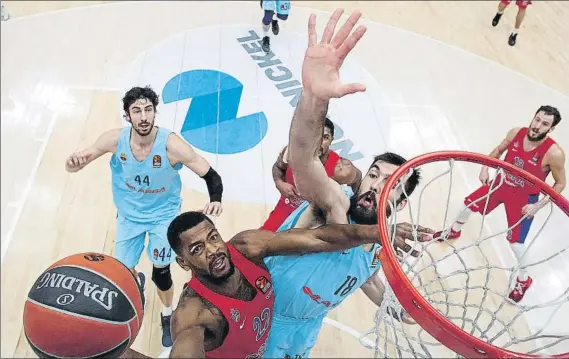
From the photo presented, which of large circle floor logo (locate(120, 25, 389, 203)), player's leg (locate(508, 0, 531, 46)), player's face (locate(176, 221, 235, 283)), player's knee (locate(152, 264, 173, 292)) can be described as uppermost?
player's leg (locate(508, 0, 531, 46))

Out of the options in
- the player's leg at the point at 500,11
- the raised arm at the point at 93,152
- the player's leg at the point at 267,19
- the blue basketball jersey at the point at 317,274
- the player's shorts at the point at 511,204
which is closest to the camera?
the blue basketball jersey at the point at 317,274

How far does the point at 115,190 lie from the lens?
2711 millimetres

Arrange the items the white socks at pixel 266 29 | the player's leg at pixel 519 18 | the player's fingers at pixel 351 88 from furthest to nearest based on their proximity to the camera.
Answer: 1. the player's leg at pixel 519 18
2. the white socks at pixel 266 29
3. the player's fingers at pixel 351 88

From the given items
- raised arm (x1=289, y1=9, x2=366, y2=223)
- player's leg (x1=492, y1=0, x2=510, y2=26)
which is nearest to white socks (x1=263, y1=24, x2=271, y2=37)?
player's leg (x1=492, y1=0, x2=510, y2=26)

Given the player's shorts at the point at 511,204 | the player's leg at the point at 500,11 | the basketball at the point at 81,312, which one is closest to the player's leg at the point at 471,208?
the player's shorts at the point at 511,204

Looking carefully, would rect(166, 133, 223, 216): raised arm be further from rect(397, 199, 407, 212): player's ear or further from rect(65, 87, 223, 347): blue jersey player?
rect(397, 199, 407, 212): player's ear

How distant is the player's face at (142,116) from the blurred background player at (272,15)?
4.81 ft

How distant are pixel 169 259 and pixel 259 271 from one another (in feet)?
2.59

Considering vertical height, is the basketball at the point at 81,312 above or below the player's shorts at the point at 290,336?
below

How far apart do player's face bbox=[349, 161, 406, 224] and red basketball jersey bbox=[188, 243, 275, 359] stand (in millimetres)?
370

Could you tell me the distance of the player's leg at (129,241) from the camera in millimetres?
2699

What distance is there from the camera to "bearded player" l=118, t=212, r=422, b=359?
1.89 m

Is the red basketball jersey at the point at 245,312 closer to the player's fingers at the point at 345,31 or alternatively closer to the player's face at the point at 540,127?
the player's fingers at the point at 345,31

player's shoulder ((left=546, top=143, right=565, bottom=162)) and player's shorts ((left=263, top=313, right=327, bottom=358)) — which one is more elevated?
player's shoulder ((left=546, top=143, right=565, bottom=162))
